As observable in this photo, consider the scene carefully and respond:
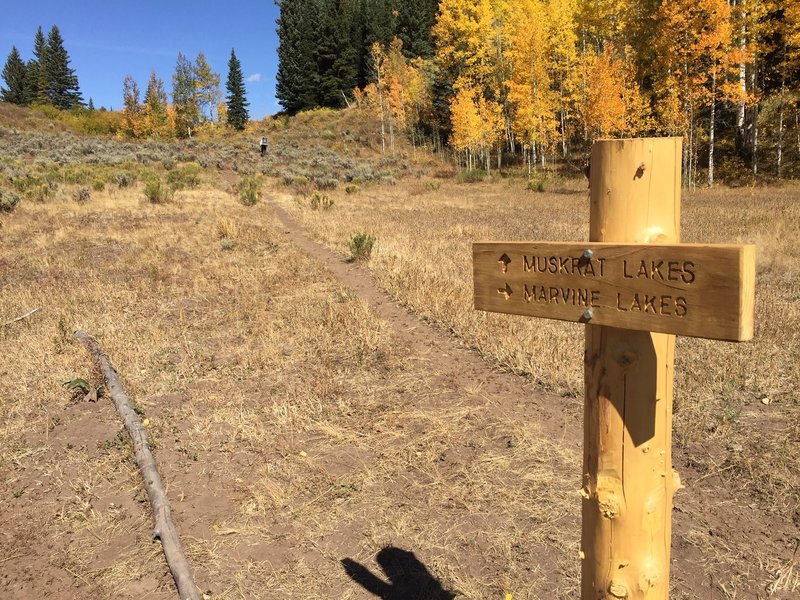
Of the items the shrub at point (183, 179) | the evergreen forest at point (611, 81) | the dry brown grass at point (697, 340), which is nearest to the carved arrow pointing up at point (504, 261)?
the dry brown grass at point (697, 340)

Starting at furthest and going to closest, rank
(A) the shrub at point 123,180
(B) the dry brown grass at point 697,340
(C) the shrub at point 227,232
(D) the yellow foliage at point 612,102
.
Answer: (D) the yellow foliage at point 612,102
(A) the shrub at point 123,180
(C) the shrub at point 227,232
(B) the dry brown grass at point 697,340

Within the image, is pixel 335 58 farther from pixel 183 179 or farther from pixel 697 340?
pixel 697 340

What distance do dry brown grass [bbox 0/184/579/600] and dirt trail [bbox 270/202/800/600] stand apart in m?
0.31

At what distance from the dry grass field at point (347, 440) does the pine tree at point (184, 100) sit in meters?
52.3

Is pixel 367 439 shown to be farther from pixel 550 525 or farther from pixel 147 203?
pixel 147 203

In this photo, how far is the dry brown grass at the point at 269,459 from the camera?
11.0 feet

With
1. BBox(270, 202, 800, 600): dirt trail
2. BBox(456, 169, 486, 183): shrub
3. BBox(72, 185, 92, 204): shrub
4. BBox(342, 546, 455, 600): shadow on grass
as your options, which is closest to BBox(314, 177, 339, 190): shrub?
BBox(456, 169, 486, 183): shrub

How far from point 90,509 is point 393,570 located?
233 centimetres

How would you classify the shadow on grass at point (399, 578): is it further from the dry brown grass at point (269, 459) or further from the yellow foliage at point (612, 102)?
the yellow foliage at point (612, 102)

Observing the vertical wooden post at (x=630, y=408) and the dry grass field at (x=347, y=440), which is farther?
the dry grass field at (x=347, y=440)

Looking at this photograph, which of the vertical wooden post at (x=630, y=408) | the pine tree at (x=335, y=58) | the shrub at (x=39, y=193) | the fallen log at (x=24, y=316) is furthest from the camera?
the pine tree at (x=335, y=58)

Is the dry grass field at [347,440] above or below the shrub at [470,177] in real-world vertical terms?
below

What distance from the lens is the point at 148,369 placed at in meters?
6.24

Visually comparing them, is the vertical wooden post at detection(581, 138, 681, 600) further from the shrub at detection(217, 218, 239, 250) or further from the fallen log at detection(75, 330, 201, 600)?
the shrub at detection(217, 218, 239, 250)
